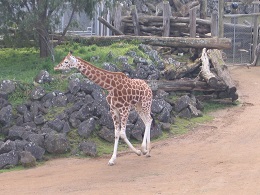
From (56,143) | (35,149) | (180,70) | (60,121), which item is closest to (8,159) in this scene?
(35,149)

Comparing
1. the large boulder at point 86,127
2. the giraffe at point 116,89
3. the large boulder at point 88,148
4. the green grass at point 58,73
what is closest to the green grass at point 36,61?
the green grass at point 58,73

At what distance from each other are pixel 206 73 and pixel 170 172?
612cm

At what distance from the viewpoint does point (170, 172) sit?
1030cm

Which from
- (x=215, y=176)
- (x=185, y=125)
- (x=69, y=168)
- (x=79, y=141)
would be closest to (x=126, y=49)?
(x=185, y=125)

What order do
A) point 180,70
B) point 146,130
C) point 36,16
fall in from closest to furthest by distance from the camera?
point 146,130
point 36,16
point 180,70

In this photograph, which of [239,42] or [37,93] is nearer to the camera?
[37,93]

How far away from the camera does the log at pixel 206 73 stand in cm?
1555

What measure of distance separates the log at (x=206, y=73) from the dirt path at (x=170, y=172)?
2.17m

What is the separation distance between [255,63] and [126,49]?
8.46 m

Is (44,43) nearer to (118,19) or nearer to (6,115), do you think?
(6,115)

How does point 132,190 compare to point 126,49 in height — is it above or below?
below

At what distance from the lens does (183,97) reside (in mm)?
14719

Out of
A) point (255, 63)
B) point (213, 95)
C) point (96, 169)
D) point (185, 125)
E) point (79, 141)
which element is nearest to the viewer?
point (96, 169)

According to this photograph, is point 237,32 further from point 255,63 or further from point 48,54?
point 48,54
